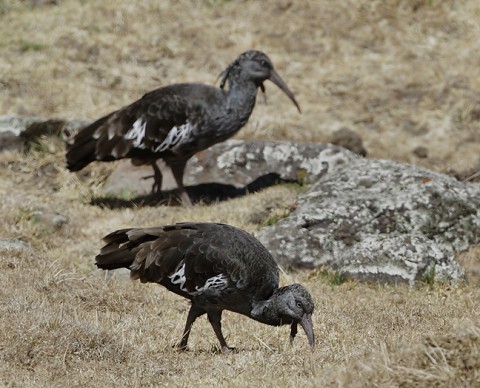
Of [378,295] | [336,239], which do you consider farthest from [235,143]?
[378,295]

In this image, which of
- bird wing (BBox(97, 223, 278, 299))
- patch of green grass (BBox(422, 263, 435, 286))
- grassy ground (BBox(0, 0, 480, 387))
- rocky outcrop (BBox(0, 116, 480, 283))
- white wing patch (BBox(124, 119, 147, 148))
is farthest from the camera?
white wing patch (BBox(124, 119, 147, 148))

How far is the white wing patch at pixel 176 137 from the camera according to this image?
12664 mm

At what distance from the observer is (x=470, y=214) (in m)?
11.6

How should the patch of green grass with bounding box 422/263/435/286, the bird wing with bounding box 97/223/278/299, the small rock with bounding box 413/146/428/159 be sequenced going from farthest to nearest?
the small rock with bounding box 413/146/428/159 → the patch of green grass with bounding box 422/263/435/286 → the bird wing with bounding box 97/223/278/299

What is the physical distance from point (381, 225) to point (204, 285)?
420 cm

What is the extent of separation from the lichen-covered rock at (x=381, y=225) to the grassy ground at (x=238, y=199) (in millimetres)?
270

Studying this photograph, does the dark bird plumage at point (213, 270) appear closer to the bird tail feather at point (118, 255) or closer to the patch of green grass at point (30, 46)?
the bird tail feather at point (118, 255)

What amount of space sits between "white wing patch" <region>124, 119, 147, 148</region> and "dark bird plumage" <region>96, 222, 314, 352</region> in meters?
4.94

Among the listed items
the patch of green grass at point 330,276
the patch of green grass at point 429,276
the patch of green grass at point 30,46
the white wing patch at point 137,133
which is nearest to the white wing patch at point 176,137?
the white wing patch at point 137,133

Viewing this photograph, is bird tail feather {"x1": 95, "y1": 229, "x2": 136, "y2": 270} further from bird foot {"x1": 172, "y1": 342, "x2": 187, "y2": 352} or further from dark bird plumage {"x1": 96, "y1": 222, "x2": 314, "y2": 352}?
bird foot {"x1": 172, "y1": 342, "x2": 187, "y2": 352}

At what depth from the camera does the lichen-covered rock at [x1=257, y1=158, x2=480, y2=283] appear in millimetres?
10211

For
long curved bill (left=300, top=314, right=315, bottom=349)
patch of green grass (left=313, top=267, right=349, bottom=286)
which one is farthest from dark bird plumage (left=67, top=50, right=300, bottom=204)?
long curved bill (left=300, top=314, right=315, bottom=349)

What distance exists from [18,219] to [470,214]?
567 centimetres

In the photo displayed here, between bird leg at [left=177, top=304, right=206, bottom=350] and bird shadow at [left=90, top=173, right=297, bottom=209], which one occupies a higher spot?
bird leg at [left=177, top=304, right=206, bottom=350]
